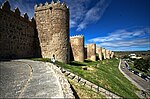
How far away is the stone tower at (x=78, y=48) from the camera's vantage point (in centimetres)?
3192

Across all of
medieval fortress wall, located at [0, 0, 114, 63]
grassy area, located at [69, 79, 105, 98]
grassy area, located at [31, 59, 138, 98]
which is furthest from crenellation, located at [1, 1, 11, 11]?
grassy area, located at [69, 79, 105, 98]

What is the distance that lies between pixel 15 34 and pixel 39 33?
4453 mm

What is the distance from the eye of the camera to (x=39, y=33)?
23.7 metres

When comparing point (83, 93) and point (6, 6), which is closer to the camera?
point (83, 93)

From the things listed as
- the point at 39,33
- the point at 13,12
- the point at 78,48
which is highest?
the point at 13,12

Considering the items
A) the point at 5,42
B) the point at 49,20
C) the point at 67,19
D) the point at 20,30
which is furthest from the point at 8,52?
the point at 67,19

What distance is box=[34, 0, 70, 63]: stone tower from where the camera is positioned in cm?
2177

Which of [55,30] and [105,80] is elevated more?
[55,30]

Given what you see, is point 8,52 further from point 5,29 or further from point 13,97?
point 13,97

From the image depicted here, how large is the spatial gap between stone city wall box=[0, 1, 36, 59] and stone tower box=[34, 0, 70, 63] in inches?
95.1

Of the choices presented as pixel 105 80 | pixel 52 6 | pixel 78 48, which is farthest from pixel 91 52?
pixel 105 80

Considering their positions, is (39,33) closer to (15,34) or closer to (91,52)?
(15,34)

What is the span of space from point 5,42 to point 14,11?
16.9ft

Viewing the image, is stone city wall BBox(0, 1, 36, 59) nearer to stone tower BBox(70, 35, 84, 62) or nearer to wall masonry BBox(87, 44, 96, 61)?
stone tower BBox(70, 35, 84, 62)
